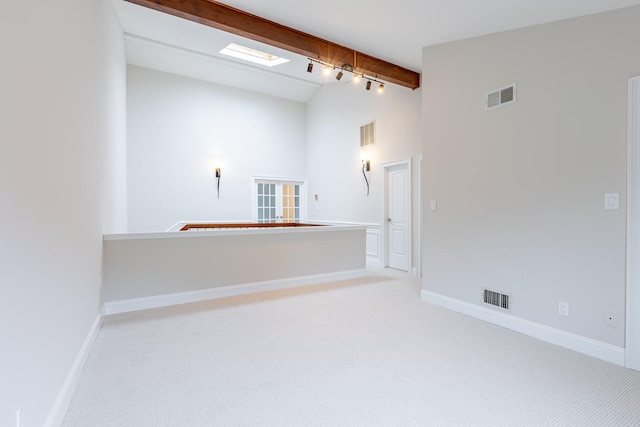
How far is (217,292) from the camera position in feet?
12.6

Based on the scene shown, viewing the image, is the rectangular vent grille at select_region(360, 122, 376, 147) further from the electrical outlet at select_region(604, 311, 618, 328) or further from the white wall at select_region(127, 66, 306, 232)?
the electrical outlet at select_region(604, 311, 618, 328)

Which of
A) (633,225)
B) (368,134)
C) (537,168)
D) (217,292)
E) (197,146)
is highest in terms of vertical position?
(368,134)

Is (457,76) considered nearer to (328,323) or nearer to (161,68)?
(328,323)

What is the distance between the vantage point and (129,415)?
1.72 m

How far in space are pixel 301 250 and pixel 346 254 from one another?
0.80 metres

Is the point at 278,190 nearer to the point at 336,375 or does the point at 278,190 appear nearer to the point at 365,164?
the point at 365,164

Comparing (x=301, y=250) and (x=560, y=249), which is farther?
(x=301, y=250)

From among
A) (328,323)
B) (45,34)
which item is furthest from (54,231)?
(328,323)

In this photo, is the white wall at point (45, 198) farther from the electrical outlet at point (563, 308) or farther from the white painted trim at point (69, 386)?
the electrical outlet at point (563, 308)

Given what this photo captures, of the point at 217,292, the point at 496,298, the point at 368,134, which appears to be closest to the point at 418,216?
the point at 368,134

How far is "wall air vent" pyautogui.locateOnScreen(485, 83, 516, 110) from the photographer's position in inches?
116

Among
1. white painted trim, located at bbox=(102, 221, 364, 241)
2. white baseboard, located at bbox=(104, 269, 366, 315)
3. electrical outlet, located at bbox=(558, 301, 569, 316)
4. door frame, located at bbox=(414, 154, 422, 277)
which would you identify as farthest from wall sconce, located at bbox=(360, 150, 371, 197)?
electrical outlet, located at bbox=(558, 301, 569, 316)

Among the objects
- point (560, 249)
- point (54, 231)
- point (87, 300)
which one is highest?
point (54, 231)

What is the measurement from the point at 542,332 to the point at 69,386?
11.7 feet
